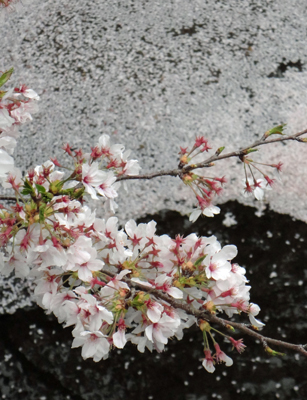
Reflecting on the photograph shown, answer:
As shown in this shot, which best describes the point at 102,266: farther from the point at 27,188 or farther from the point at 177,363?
the point at 177,363

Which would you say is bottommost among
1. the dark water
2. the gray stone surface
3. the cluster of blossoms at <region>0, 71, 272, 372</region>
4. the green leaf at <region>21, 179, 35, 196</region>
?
the dark water

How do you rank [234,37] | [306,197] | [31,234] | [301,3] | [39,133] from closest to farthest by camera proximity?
[31,234], [306,197], [39,133], [234,37], [301,3]

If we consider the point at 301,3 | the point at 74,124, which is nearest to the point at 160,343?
the point at 74,124

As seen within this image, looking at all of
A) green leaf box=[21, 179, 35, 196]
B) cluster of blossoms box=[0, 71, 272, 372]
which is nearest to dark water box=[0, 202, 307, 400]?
cluster of blossoms box=[0, 71, 272, 372]

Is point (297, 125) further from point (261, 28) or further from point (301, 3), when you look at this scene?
point (301, 3)

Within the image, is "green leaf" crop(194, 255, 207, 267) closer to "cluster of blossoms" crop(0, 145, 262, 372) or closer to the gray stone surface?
"cluster of blossoms" crop(0, 145, 262, 372)

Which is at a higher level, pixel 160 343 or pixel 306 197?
pixel 160 343
